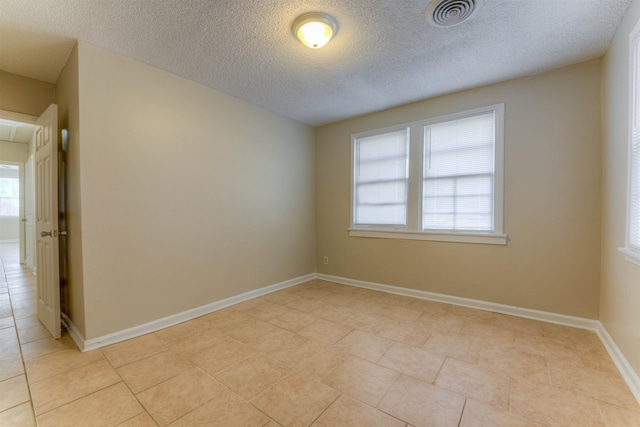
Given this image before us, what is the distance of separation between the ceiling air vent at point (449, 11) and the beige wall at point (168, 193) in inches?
94.7

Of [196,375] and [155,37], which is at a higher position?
[155,37]

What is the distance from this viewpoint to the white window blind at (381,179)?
148 inches

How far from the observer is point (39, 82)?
9.20ft

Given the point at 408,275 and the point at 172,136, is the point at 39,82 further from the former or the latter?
the point at 408,275

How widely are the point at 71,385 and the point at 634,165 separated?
13.6 ft

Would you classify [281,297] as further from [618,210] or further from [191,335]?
[618,210]

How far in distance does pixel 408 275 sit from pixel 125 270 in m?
3.28

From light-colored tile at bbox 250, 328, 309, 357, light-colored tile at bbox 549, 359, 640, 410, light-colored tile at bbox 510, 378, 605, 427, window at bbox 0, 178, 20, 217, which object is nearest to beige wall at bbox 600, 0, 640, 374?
light-colored tile at bbox 549, 359, 640, 410

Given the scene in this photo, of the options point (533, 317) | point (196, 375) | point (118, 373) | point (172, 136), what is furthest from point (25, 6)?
point (533, 317)

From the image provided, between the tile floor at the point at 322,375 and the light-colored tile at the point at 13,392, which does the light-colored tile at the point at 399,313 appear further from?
the light-colored tile at the point at 13,392

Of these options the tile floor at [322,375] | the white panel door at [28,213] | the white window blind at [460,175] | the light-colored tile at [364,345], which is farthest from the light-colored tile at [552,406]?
the white panel door at [28,213]

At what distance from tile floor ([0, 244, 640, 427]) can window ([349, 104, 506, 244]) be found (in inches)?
44.3

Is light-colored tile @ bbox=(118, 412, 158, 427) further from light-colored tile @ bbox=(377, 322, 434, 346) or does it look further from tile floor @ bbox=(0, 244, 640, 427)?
light-colored tile @ bbox=(377, 322, 434, 346)

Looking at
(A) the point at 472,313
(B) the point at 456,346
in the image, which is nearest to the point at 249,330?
(B) the point at 456,346
